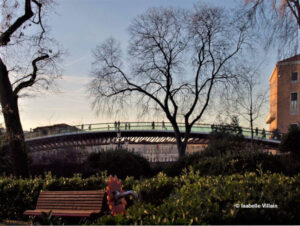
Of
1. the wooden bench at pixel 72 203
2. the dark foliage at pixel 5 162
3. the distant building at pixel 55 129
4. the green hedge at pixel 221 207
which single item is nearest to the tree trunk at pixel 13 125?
the dark foliage at pixel 5 162

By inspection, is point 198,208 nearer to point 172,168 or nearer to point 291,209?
point 291,209

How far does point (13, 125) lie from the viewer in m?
13.8

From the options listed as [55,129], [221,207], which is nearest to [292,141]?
[221,207]

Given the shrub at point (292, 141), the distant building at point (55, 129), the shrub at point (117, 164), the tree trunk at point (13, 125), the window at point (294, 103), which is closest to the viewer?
the tree trunk at point (13, 125)

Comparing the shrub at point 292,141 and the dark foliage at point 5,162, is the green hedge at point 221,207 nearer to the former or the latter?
the dark foliage at point 5,162

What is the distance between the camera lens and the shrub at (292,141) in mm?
22094

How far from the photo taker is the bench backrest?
708 centimetres

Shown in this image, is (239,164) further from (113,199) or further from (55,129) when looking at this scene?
(55,129)

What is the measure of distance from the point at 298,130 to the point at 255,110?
533 centimetres

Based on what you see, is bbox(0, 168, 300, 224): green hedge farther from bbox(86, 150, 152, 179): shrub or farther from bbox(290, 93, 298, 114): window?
bbox(290, 93, 298, 114): window

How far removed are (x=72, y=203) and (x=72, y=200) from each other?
0.07 metres

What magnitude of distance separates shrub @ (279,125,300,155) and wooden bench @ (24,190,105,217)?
17638mm

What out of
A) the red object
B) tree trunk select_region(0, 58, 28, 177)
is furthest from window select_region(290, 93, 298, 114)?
the red object

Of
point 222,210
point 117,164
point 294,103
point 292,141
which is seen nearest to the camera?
point 222,210
